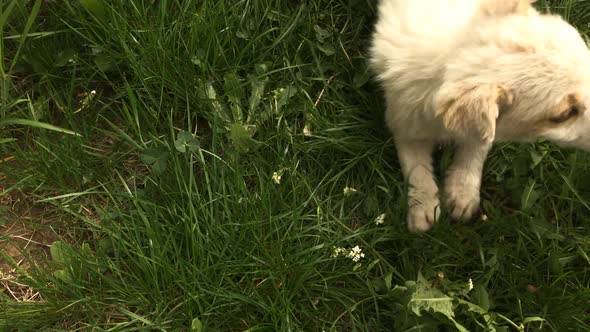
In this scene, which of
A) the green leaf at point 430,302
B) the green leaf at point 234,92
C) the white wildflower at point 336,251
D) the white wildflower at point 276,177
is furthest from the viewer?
the green leaf at point 234,92

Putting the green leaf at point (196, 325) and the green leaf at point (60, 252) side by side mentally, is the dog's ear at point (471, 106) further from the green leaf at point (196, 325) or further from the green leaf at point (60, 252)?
the green leaf at point (60, 252)

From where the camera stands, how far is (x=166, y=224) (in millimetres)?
2256

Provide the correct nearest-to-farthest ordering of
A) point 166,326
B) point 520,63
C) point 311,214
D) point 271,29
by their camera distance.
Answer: point 520,63, point 166,326, point 311,214, point 271,29

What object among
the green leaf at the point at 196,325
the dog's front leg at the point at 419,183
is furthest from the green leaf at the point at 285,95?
the green leaf at the point at 196,325

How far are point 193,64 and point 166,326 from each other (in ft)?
3.65

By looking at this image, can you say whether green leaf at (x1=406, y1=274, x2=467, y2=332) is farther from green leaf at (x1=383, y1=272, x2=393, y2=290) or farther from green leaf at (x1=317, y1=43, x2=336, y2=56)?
green leaf at (x1=317, y1=43, x2=336, y2=56)

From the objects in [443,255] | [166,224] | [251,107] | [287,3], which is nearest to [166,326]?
[166,224]

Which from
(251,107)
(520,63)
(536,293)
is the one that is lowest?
(536,293)

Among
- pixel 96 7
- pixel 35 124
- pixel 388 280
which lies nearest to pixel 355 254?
pixel 388 280

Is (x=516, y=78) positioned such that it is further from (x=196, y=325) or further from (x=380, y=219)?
(x=196, y=325)

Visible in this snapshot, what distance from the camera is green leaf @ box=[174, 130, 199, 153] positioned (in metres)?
2.29

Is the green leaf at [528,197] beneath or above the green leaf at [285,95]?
beneath

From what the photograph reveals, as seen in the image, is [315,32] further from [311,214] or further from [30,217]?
[30,217]

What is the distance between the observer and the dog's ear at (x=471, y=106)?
5.74 ft
